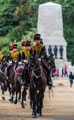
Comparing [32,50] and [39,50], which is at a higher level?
[32,50]

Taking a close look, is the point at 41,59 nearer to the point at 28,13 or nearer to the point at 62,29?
the point at 62,29

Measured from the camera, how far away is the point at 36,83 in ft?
55.1

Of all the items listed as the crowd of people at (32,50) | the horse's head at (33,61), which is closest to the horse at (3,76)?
the crowd of people at (32,50)

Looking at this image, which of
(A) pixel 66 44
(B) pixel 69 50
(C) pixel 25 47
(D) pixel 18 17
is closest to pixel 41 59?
(C) pixel 25 47

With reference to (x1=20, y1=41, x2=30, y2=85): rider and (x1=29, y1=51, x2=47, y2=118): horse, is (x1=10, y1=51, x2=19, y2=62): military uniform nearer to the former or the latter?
(x1=20, y1=41, x2=30, y2=85): rider

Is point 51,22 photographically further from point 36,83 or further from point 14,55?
point 36,83

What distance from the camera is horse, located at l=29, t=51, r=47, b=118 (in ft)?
52.4

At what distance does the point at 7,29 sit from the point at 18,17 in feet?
12.2

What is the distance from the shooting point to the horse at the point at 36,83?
16.0m

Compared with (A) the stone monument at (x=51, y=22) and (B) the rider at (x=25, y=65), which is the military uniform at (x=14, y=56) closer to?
(B) the rider at (x=25, y=65)

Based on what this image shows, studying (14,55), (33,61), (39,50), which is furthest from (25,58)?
(14,55)

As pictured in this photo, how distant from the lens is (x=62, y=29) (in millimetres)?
84188

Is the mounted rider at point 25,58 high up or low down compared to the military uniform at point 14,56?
up

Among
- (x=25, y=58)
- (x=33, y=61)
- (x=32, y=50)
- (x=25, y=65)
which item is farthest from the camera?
(x=25, y=58)
